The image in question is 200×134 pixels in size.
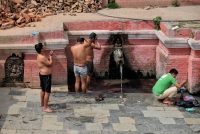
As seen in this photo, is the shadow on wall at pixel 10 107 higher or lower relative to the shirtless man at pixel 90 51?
lower

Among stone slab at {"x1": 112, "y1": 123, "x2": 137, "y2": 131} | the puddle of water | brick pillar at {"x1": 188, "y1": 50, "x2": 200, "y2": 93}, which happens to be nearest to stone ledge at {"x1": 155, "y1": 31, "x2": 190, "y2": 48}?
brick pillar at {"x1": 188, "y1": 50, "x2": 200, "y2": 93}

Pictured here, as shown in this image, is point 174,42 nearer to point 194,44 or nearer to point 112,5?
point 194,44

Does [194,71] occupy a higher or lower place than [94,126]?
higher

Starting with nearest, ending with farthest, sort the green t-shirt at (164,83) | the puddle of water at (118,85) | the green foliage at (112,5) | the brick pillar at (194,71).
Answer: the green t-shirt at (164,83) < the brick pillar at (194,71) < the puddle of water at (118,85) < the green foliage at (112,5)

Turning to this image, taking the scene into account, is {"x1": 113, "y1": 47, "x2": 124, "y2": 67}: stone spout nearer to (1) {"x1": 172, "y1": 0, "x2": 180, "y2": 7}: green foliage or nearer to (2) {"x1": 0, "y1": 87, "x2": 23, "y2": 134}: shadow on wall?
(2) {"x1": 0, "y1": 87, "x2": 23, "y2": 134}: shadow on wall

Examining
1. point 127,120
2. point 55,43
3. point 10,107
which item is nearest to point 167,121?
point 127,120

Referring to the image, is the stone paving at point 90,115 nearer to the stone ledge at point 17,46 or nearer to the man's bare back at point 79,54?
the man's bare back at point 79,54

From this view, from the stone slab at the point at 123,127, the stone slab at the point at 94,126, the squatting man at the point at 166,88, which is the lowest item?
the stone slab at the point at 123,127

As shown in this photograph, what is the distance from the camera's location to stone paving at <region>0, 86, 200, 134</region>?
8766 mm

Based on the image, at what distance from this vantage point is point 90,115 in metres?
9.45

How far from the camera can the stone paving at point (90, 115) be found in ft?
28.8

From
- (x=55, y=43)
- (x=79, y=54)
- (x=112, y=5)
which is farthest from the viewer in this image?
(x=112, y=5)

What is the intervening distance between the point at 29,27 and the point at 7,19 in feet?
2.33

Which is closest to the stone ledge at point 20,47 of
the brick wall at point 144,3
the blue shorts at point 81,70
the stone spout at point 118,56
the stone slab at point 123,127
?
the blue shorts at point 81,70
